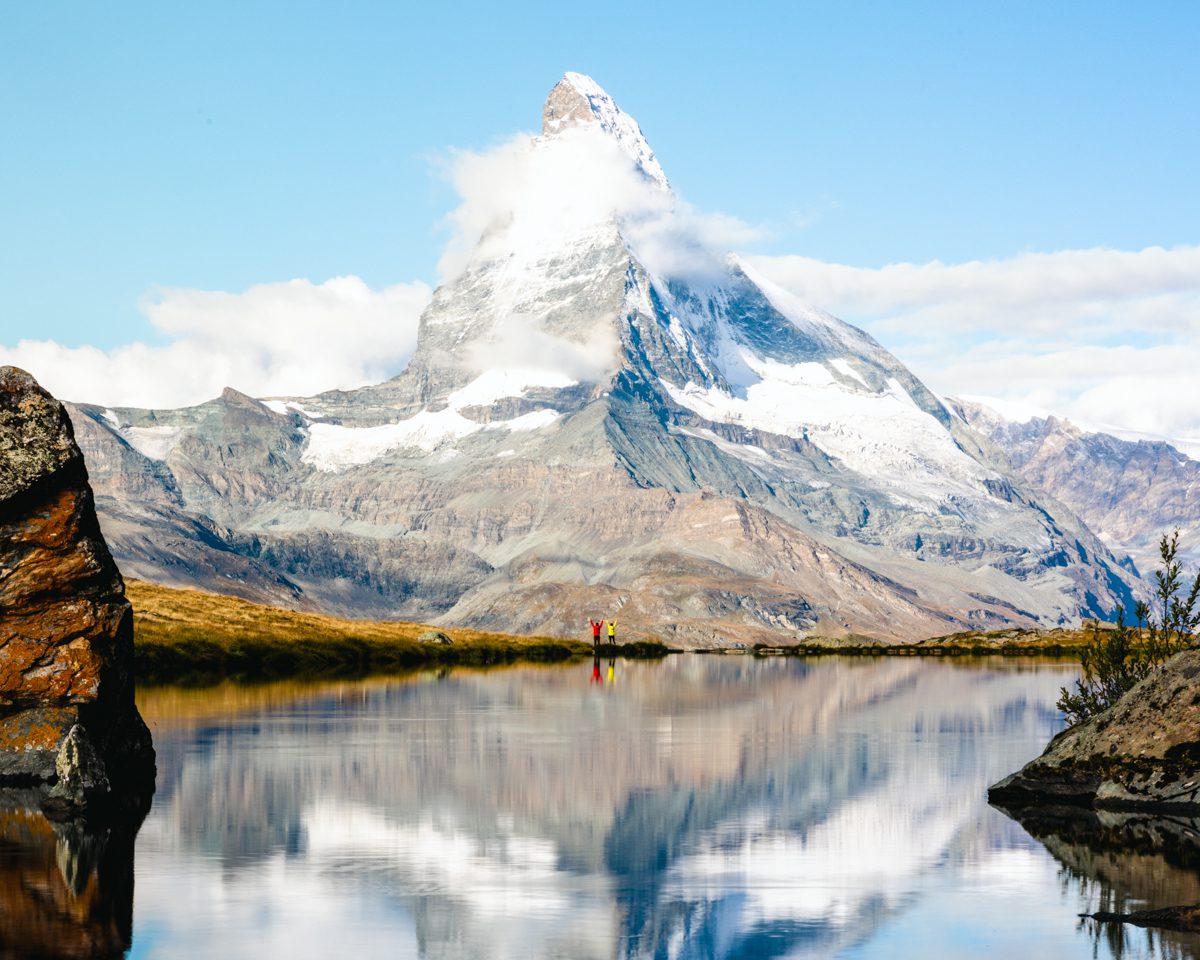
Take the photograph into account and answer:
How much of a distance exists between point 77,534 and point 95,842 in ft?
27.7

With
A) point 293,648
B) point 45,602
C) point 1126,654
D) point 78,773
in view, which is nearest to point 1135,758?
point 1126,654

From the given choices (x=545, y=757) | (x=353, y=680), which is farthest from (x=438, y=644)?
(x=545, y=757)

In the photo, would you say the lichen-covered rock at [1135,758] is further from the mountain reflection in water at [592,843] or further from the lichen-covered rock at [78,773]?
the lichen-covered rock at [78,773]

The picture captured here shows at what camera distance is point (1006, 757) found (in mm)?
46125

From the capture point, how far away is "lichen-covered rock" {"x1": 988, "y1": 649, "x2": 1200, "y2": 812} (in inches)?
1304

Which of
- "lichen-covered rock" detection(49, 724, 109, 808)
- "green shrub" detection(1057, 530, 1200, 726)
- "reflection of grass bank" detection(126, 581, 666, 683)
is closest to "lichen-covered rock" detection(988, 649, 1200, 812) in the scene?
"green shrub" detection(1057, 530, 1200, 726)

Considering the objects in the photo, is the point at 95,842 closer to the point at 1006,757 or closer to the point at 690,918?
the point at 690,918

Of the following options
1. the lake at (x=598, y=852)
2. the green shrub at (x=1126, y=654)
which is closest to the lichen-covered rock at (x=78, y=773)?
the lake at (x=598, y=852)

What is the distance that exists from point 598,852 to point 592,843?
95 cm

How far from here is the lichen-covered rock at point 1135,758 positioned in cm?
3312

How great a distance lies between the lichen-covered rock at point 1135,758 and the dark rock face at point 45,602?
66.1 ft

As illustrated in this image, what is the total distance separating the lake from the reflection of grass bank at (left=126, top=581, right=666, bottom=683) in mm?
40491

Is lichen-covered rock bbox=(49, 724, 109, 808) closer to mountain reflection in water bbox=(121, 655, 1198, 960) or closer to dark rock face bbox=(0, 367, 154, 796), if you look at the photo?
dark rock face bbox=(0, 367, 154, 796)

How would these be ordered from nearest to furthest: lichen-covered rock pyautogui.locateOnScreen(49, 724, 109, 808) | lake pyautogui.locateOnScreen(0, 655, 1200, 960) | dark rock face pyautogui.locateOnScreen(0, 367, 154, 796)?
lake pyautogui.locateOnScreen(0, 655, 1200, 960) < lichen-covered rock pyautogui.locateOnScreen(49, 724, 109, 808) < dark rock face pyautogui.locateOnScreen(0, 367, 154, 796)
